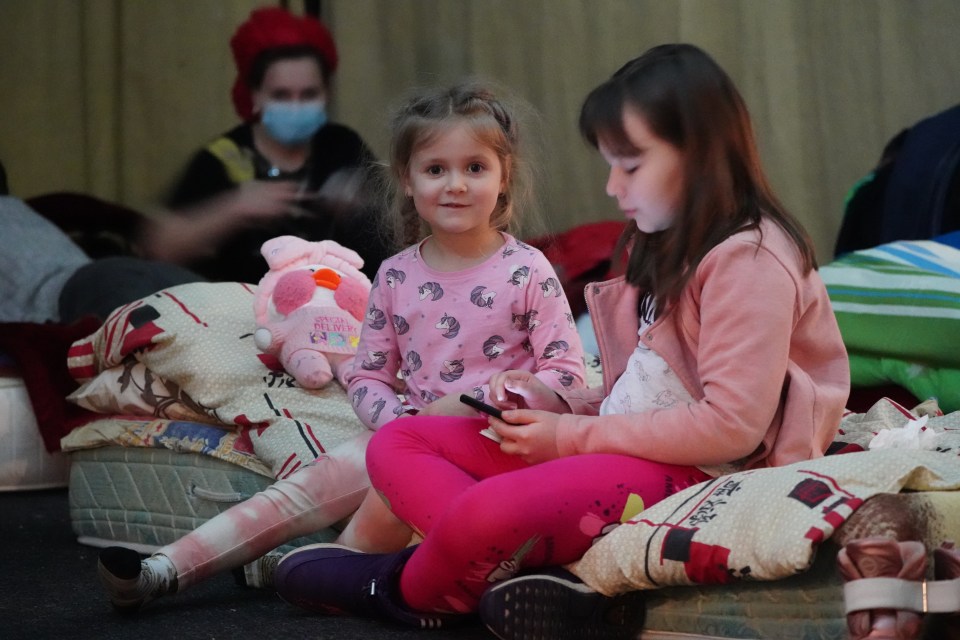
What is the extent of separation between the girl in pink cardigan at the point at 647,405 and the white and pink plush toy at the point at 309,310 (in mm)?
551

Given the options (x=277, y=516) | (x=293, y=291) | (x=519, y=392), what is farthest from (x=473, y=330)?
(x=293, y=291)

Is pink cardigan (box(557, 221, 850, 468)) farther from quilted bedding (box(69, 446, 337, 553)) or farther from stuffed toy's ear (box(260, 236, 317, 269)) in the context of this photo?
stuffed toy's ear (box(260, 236, 317, 269))

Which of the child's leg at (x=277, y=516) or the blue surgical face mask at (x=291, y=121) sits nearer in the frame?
the child's leg at (x=277, y=516)

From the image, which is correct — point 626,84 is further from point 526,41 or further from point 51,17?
point 51,17

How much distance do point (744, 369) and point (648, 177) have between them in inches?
9.1

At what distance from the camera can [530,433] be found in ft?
4.31

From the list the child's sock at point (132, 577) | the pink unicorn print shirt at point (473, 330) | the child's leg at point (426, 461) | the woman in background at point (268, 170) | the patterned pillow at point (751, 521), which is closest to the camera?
the patterned pillow at point (751, 521)

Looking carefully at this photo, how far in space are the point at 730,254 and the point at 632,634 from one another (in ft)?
1.32

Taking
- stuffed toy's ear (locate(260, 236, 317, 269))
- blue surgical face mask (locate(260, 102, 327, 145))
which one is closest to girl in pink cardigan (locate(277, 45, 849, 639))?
stuffed toy's ear (locate(260, 236, 317, 269))

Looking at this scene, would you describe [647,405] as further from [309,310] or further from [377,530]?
[309,310]

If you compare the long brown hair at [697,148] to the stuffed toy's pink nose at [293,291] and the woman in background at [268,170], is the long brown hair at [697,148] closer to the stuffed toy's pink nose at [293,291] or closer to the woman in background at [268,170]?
the stuffed toy's pink nose at [293,291]

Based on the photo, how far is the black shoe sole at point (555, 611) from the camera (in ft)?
3.88

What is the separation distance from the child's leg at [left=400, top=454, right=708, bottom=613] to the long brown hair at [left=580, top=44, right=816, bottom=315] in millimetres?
181

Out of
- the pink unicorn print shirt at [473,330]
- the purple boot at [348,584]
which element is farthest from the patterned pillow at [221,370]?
the purple boot at [348,584]
